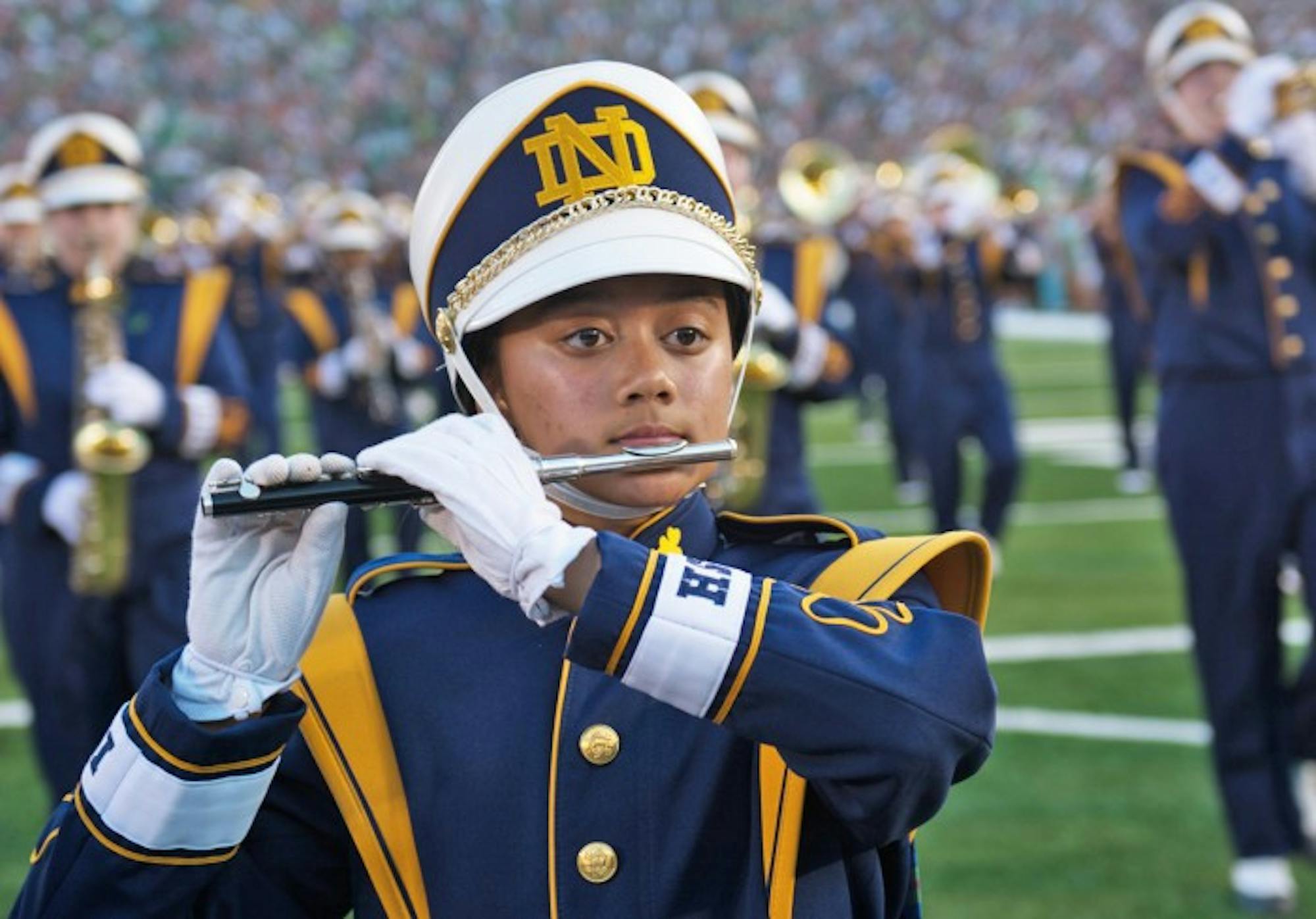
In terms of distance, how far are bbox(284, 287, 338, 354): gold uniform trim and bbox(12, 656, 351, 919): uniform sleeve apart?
1081 centimetres

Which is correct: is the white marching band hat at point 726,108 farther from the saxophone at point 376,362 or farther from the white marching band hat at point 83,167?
the saxophone at point 376,362

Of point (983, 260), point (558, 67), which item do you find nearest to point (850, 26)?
point (983, 260)

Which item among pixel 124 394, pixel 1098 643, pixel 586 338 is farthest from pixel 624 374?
pixel 1098 643

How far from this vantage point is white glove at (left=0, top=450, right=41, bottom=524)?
5848mm

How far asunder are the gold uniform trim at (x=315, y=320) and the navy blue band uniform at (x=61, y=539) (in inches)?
264

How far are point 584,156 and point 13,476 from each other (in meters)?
4.00

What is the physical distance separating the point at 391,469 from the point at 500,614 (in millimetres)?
318

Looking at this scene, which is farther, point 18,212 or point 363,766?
point 18,212

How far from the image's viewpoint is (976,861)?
589 cm

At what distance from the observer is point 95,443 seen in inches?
230

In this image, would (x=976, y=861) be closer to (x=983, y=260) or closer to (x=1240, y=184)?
(x=1240, y=184)

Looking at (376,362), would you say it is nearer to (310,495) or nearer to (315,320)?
(315,320)

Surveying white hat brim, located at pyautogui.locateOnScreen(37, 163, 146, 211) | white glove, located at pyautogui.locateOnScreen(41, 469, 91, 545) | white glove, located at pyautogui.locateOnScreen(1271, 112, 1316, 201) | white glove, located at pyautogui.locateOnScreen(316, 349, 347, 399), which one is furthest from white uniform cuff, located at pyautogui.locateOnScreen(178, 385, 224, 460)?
white glove, located at pyautogui.locateOnScreen(316, 349, 347, 399)

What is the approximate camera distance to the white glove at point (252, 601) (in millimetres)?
2000
